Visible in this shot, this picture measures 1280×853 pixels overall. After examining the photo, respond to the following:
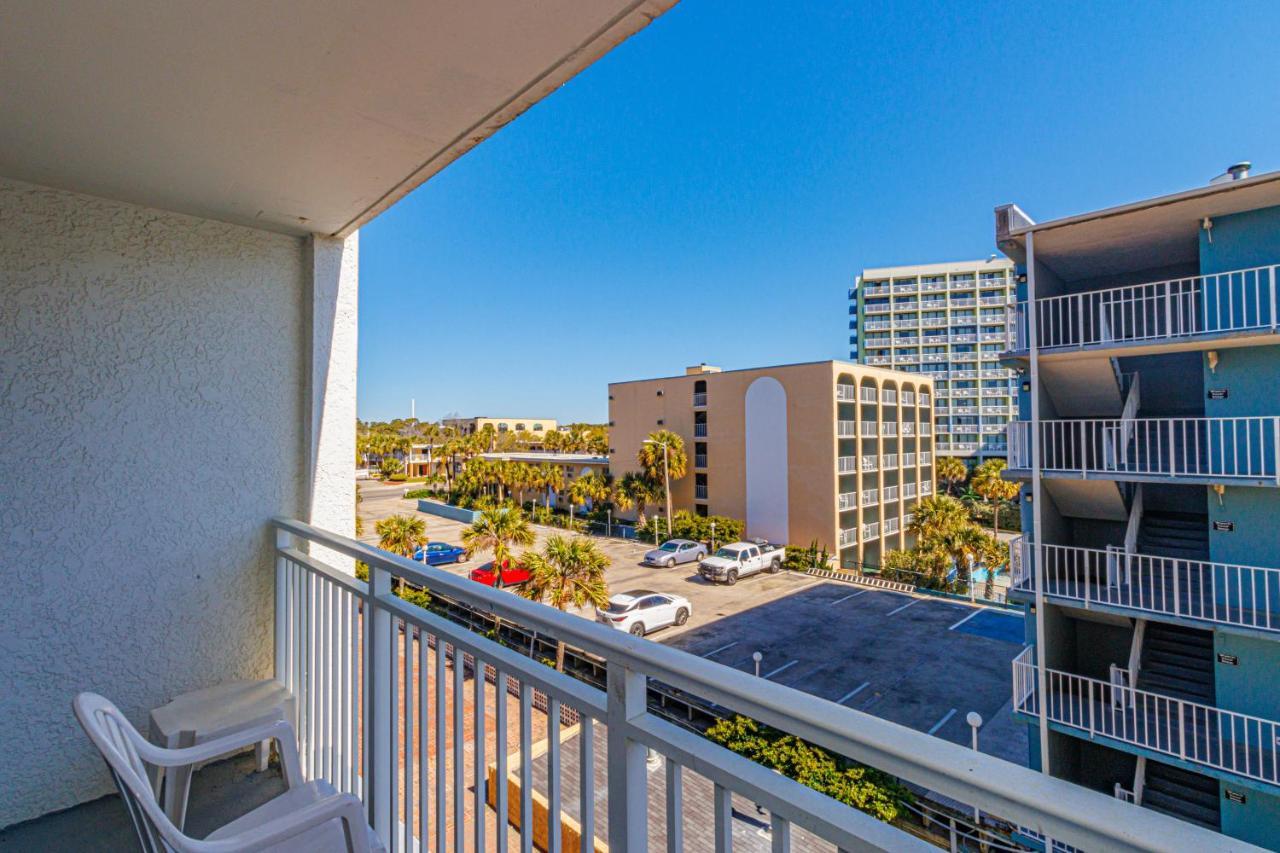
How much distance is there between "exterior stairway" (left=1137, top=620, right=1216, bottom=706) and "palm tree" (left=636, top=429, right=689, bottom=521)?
1433cm

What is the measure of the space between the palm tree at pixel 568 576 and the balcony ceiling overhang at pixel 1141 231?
7.60 metres

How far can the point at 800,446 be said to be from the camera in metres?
18.2

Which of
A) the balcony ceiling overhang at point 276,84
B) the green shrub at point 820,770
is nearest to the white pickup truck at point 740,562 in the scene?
the green shrub at point 820,770

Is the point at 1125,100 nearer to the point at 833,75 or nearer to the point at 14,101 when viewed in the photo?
the point at 833,75

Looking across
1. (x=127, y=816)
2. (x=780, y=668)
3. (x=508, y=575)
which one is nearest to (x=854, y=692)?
(x=780, y=668)

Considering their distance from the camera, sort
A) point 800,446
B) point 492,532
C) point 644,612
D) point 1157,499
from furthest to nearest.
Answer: point 800,446 < point 492,532 < point 644,612 < point 1157,499

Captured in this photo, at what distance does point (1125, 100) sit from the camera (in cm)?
918

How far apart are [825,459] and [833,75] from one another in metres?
10.5

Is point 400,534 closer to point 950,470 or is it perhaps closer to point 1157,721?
point 1157,721

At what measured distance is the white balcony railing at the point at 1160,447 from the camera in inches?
207

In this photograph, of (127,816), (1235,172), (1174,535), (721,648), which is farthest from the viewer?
(721,648)

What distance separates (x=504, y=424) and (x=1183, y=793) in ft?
162

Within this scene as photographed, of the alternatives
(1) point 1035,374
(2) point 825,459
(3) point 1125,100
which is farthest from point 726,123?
(1) point 1035,374

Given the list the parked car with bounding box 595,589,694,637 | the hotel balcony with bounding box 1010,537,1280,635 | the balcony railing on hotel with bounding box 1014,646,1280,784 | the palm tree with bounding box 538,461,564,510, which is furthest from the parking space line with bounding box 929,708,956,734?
the palm tree with bounding box 538,461,564,510
